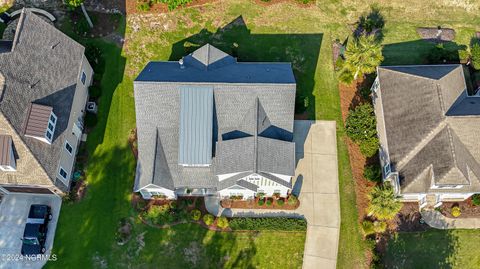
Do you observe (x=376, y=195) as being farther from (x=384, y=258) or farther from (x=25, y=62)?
(x=25, y=62)

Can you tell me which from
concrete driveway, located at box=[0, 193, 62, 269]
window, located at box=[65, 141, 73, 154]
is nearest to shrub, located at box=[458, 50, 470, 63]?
window, located at box=[65, 141, 73, 154]

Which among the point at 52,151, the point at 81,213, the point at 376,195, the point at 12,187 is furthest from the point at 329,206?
the point at 12,187

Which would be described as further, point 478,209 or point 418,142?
point 478,209

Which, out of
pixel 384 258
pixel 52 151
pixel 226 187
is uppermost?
pixel 52 151

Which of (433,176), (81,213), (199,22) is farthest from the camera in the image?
(199,22)

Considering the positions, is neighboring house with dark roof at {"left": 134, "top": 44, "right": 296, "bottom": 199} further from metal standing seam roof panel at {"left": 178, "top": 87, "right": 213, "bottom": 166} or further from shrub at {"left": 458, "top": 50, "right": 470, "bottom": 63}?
shrub at {"left": 458, "top": 50, "right": 470, "bottom": 63}

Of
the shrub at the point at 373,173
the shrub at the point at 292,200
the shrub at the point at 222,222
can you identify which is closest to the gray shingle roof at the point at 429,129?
the shrub at the point at 373,173

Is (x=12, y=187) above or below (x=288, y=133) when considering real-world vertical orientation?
below

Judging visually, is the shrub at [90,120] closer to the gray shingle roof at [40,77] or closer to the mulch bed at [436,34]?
the gray shingle roof at [40,77]
